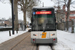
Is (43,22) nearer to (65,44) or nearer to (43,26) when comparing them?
(43,26)

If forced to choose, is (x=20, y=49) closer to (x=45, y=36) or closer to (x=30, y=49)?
(x=30, y=49)

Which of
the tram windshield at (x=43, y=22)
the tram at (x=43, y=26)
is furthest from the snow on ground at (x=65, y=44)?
the tram windshield at (x=43, y=22)

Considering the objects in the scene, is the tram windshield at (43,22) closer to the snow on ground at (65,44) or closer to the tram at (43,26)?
the tram at (43,26)

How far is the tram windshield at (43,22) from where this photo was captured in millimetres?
7668

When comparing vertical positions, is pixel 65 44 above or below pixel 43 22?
below

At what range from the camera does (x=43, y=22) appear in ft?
25.5

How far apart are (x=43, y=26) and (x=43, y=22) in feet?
1.02

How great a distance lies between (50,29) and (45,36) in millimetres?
630

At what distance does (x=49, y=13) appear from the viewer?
7887 mm

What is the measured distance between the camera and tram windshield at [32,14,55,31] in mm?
7668

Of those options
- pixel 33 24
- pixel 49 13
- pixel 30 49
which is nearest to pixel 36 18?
pixel 33 24

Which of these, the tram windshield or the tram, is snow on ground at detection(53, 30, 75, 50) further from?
the tram windshield

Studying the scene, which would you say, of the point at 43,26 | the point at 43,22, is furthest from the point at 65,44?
the point at 43,22

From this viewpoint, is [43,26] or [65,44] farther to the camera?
[65,44]
